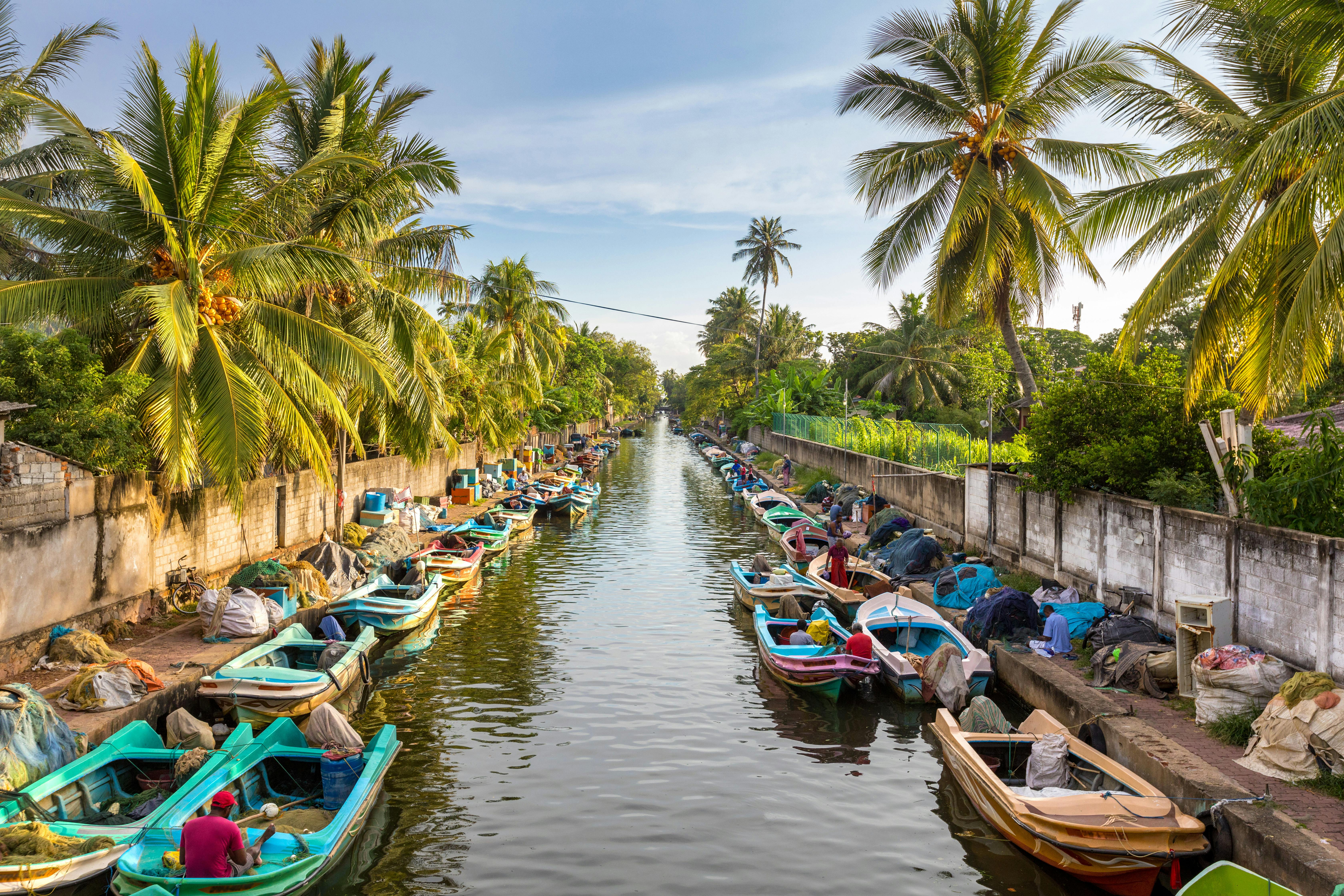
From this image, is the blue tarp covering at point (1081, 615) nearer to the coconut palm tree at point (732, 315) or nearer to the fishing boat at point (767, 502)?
the fishing boat at point (767, 502)

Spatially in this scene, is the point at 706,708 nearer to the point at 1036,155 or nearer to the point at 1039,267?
the point at 1039,267

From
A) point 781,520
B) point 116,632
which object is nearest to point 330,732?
point 116,632

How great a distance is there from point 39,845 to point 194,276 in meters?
9.24

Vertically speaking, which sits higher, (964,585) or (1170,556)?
(1170,556)

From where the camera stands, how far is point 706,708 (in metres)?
13.2

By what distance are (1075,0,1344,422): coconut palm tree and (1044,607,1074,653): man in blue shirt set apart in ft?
12.9

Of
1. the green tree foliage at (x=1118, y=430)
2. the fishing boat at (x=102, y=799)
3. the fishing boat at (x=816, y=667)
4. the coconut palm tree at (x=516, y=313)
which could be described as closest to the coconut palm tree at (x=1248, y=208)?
the green tree foliage at (x=1118, y=430)

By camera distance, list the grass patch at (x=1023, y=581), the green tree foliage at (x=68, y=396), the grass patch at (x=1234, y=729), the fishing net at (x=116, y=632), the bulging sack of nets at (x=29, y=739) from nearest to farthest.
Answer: the bulging sack of nets at (x=29, y=739)
the grass patch at (x=1234, y=729)
the green tree foliage at (x=68, y=396)
the fishing net at (x=116, y=632)
the grass patch at (x=1023, y=581)

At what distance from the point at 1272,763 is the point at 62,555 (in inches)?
605

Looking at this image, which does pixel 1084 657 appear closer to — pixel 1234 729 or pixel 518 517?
pixel 1234 729

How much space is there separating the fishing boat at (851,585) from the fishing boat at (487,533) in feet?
31.2

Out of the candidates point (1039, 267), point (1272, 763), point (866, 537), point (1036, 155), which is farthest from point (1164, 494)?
point (866, 537)

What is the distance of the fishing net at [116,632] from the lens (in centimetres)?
1319

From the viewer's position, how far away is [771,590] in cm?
1783
